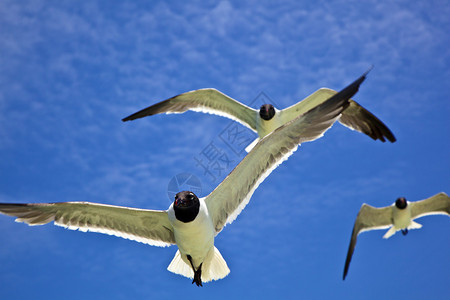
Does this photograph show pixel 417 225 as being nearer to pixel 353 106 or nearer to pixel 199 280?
A: pixel 353 106

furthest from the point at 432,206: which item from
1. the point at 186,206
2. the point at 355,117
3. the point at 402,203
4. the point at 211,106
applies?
the point at 186,206

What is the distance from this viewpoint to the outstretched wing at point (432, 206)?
1176 centimetres

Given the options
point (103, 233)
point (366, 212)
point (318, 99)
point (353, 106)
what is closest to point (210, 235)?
point (103, 233)

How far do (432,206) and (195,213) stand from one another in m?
8.31

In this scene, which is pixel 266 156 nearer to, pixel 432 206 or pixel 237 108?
pixel 237 108

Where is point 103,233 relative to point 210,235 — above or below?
above

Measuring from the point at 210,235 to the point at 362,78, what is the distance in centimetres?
271

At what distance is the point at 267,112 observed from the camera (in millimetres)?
10086

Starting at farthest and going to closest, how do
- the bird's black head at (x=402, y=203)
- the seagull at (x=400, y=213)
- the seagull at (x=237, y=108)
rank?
the bird's black head at (x=402, y=203) → the seagull at (x=400, y=213) → the seagull at (x=237, y=108)

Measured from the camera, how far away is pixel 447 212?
11.9 metres

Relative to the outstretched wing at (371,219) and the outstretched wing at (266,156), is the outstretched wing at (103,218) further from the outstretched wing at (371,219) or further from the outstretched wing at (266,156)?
the outstretched wing at (371,219)

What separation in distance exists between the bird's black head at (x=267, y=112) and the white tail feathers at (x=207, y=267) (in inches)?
170

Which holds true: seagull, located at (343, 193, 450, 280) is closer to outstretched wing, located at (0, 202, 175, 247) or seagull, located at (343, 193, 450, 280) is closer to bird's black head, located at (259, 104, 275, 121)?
bird's black head, located at (259, 104, 275, 121)

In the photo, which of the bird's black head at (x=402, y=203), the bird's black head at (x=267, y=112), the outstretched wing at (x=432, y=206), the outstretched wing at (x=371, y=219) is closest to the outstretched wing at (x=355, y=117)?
the bird's black head at (x=267, y=112)
